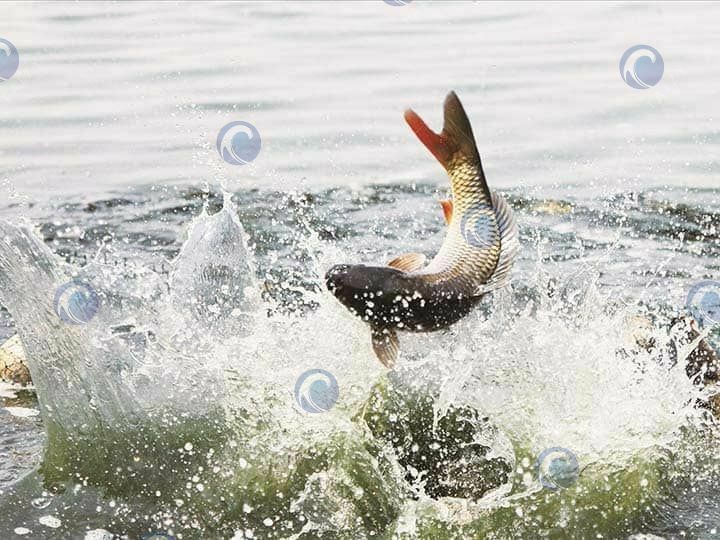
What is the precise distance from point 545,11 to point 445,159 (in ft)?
36.0

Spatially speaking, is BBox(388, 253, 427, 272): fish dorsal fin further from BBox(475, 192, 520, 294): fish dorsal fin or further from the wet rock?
the wet rock

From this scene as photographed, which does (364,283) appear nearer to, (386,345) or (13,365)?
(386,345)

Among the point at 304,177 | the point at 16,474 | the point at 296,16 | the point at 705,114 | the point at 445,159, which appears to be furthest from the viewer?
the point at 296,16

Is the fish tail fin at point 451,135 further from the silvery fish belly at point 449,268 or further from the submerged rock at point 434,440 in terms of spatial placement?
the submerged rock at point 434,440

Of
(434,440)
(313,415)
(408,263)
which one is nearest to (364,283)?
(408,263)

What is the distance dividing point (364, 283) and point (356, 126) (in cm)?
651

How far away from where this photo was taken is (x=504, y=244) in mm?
3750

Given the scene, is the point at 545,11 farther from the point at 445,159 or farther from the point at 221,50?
the point at 445,159

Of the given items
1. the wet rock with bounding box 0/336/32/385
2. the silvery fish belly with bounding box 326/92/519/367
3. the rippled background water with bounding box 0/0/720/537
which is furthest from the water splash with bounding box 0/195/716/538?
the silvery fish belly with bounding box 326/92/519/367

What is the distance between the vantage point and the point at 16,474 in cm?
469

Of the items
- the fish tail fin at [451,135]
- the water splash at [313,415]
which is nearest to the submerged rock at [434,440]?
the water splash at [313,415]

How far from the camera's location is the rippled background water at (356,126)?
24.5ft

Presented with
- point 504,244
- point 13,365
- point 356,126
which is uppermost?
point 356,126

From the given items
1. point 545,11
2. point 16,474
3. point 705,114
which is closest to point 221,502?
point 16,474
